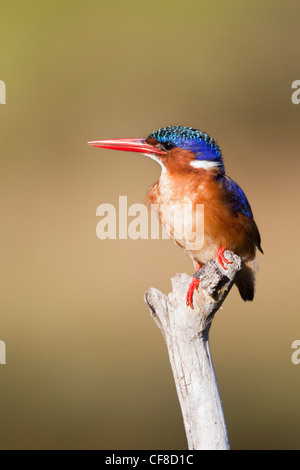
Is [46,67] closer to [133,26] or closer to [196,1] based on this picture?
[133,26]

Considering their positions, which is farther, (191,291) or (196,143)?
(196,143)

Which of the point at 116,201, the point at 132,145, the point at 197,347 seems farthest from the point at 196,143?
the point at 116,201

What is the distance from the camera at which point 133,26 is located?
25.1 feet

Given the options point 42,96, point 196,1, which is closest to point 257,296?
point 42,96

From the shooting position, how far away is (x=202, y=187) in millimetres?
2598

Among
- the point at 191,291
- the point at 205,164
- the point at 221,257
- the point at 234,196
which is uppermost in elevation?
the point at 205,164

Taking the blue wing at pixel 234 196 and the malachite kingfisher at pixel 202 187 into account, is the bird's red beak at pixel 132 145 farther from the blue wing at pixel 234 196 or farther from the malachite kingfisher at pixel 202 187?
the blue wing at pixel 234 196

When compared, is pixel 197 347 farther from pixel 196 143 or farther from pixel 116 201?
pixel 116 201

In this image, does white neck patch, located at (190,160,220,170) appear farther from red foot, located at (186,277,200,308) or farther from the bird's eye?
red foot, located at (186,277,200,308)

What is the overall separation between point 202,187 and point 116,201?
11.9 feet

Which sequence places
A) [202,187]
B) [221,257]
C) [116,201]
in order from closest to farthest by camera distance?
[221,257]
[202,187]
[116,201]

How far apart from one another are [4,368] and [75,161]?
2.13m
